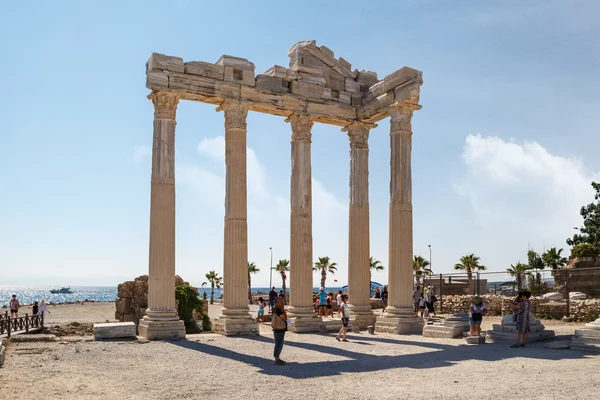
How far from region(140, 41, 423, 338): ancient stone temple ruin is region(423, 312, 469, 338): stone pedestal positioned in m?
1.23

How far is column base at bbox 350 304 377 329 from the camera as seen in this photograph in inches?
1010

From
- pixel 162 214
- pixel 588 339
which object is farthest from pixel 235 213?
pixel 588 339

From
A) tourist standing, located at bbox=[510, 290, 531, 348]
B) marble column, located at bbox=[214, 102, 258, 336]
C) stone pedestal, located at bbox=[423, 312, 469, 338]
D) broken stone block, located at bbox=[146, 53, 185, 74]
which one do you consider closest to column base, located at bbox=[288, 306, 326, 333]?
marble column, located at bbox=[214, 102, 258, 336]

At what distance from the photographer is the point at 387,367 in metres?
14.3

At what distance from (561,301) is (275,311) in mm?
22248

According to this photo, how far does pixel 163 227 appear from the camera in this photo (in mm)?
21266

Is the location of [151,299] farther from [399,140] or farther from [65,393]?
[399,140]

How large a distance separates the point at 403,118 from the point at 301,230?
6.18 meters

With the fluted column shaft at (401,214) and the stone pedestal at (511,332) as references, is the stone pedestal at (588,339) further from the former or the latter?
the fluted column shaft at (401,214)

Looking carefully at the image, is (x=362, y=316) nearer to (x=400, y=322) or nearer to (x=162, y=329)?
(x=400, y=322)

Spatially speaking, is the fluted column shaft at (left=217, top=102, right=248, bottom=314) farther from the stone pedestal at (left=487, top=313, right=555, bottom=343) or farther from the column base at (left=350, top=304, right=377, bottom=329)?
the stone pedestal at (left=487, top=313, right=555, bottom=343)

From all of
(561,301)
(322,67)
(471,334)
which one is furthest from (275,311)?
(561,301)

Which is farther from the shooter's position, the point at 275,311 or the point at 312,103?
the point at 312,103

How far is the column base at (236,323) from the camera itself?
21.9m
